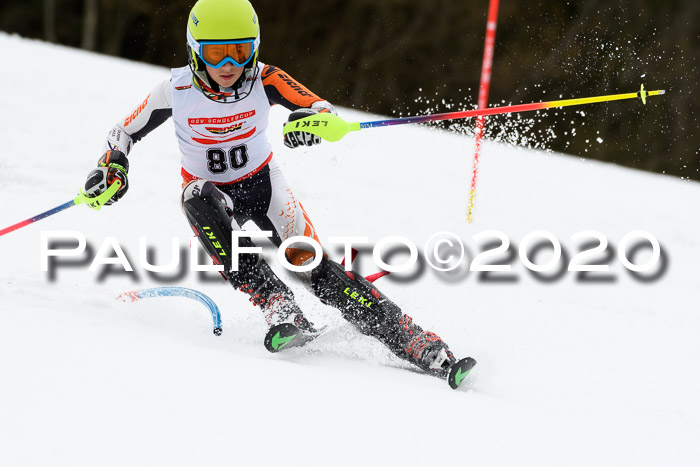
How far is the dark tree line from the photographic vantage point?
618 inches

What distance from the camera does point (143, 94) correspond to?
25.1 feet

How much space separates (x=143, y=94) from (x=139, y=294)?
15.9 feet

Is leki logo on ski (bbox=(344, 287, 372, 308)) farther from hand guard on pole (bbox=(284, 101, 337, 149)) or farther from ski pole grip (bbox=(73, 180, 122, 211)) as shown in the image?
ski pole grip (bbox=(73, 180, 122, 211))

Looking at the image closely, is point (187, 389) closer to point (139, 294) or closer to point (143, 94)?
point (139, 294)

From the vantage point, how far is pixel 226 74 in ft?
9.79

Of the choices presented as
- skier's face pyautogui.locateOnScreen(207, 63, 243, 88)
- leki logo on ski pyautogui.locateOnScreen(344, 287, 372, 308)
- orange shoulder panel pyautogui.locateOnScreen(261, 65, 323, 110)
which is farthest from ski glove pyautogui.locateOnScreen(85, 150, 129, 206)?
leki logo on ski pyautogui.locateOnScreen(344, 287, 372, 308)

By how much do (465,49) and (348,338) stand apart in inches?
553

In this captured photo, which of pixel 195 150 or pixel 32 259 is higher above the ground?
pixel 195 150

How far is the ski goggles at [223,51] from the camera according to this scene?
290 cm

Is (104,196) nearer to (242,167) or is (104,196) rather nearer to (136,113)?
(136,113)

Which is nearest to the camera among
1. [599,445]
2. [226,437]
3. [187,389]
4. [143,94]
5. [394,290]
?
[226,437]

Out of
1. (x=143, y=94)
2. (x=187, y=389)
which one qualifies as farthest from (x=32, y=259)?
(x=143, y=94)

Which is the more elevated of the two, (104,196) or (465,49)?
(465,49)

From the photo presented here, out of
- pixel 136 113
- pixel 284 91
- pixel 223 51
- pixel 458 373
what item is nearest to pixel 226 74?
pixel 223 51
